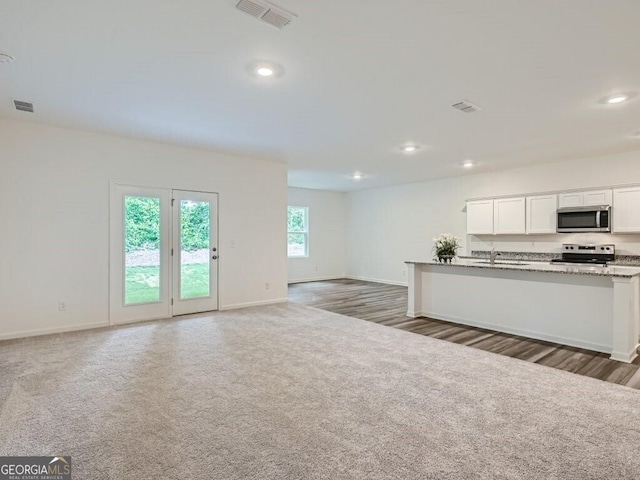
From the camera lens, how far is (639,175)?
18.7 ft

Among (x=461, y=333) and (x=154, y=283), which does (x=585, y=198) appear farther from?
(x=154, y=283)

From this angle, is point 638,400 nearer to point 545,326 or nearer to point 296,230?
point 545,326

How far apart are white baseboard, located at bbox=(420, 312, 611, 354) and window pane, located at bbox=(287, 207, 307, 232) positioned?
511 cm

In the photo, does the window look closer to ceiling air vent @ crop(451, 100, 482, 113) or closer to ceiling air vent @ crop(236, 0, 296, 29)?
ceiling air vent @ crop(451, 100, 482, 113)

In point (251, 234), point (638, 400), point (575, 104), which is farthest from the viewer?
point (251, 234)

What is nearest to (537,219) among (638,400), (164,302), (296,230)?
(638,400)

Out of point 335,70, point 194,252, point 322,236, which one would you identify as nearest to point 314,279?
point 322,236

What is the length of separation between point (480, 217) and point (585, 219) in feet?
6.08

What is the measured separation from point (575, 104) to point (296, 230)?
7.26 meters

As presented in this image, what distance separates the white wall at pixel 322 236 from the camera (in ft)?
33.0

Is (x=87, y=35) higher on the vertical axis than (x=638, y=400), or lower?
higher

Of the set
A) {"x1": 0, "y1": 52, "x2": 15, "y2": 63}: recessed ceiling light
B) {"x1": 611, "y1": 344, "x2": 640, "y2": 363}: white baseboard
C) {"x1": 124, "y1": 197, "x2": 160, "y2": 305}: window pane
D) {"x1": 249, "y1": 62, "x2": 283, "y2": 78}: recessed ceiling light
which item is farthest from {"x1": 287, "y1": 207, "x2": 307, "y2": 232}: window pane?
{"x1": 611, "y1": 344, "x2": 640, "y2": 363}: white baseboard

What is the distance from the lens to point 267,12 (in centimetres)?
229

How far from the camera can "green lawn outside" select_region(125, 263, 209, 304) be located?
527 cm
